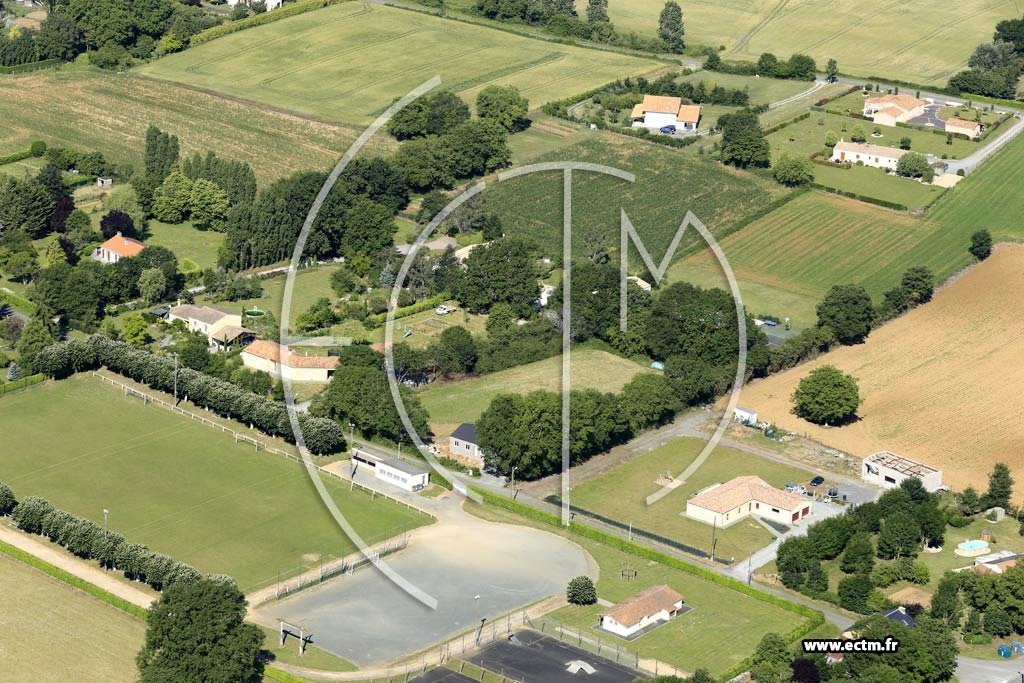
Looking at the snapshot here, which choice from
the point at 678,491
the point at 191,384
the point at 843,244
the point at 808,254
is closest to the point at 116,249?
the point at 191,384

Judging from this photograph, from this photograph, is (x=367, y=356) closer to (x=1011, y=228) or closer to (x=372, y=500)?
(x=372, y=500)

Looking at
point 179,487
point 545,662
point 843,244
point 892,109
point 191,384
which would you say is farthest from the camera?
point 892,109

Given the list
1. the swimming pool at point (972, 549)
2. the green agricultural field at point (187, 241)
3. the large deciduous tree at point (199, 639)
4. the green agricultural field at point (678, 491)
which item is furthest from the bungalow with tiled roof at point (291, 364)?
the swimming pool at point (972, 549)

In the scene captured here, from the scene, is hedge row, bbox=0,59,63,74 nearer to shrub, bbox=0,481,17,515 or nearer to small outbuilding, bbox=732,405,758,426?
shrub, bbox=0,481,17,515

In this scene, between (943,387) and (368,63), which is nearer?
(943,387)

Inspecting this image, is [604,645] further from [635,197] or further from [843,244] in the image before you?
[635,197]

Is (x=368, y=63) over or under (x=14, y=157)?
over

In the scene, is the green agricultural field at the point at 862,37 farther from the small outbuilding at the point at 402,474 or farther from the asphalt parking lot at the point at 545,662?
the asphalt parking lot at the point at 545,662
